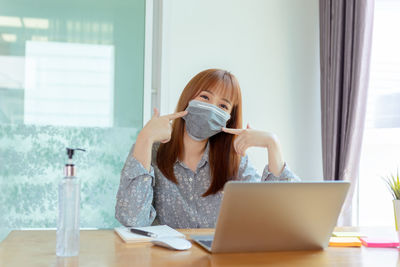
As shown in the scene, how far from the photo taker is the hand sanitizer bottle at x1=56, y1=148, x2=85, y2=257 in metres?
0.99

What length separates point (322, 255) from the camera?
1.10 m

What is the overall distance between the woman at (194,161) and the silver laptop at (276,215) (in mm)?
580

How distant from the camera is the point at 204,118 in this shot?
1762 millimetres

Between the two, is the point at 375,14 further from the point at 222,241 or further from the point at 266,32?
the point at 222,241

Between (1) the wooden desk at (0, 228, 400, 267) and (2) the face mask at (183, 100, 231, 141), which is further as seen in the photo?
(2) the face mask at (183, 100, 231, 141)

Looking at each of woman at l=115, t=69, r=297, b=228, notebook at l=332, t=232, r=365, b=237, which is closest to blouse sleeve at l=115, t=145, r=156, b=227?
woman at l=115, t=69, r=297, b=228

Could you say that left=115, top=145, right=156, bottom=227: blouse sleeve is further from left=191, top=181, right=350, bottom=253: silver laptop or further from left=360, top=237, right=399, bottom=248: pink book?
left=360, top=237, right=399, bottom=248: pink book

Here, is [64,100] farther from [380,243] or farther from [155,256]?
[380,243]

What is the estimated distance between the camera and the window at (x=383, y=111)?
2.63 metres

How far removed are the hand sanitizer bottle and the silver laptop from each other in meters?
0.31

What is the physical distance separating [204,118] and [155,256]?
0.81m

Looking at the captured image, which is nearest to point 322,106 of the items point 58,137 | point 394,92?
point 394,92

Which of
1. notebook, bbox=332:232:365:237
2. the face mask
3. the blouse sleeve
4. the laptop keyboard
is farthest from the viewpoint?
the face mask

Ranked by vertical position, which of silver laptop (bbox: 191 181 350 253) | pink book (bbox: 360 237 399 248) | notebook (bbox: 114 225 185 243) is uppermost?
silver laptop (bbox: 191 181 350 253)
